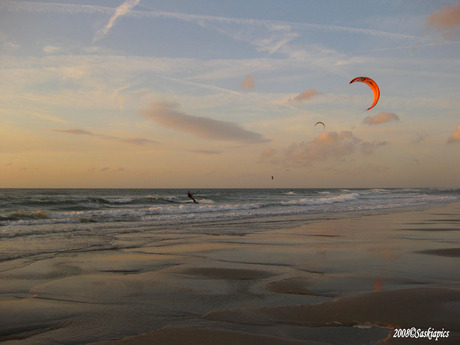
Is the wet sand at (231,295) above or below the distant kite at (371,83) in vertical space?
below

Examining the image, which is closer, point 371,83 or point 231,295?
point 231,295

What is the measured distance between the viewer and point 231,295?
4516 mm

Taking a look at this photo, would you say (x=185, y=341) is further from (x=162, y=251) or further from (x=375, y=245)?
(x=375, y=245)

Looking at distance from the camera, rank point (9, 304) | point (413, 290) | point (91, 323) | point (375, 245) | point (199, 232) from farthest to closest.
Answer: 1. point (199, 232)
2. point (375, 245)
3. point (413, 290)
4. point (9, 304)
5. point (91, 323)

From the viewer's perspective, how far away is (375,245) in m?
8.46

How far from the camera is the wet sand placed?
3.31m

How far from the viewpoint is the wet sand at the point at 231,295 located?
3307 millimetres

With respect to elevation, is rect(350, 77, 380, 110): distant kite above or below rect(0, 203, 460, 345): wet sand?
above

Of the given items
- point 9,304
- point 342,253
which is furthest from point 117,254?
point 342,253

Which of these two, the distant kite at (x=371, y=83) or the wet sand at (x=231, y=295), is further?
the distant kite at (x=371, y=83)

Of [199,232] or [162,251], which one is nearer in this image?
[162,251]

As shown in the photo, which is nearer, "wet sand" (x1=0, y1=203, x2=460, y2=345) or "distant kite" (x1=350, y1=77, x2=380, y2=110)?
"wet sand" (x1=0, y1=203, x2=460, y2=345)

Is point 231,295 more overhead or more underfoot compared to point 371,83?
more underfoot

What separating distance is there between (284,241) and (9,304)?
644 centimetres
